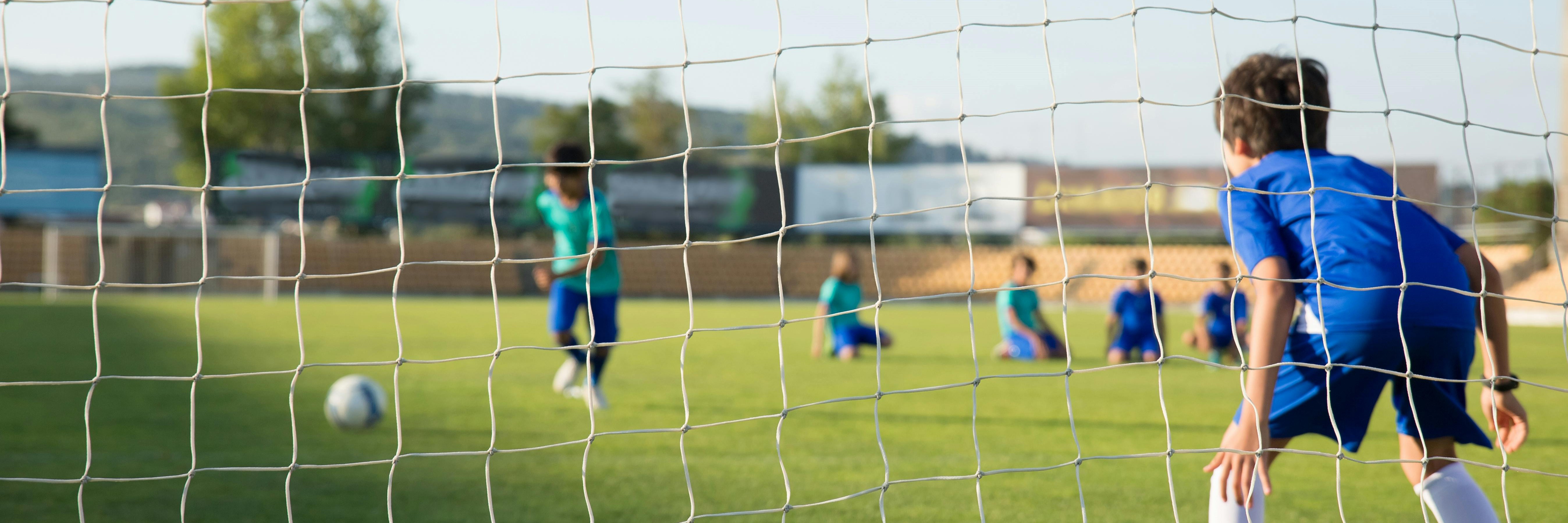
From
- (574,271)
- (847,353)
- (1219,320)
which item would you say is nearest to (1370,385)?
(574,271)

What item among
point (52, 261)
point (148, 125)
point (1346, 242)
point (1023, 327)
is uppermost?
point (148, 125)

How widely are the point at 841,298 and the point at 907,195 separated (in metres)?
21.8

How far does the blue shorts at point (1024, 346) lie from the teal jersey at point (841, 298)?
142 cm

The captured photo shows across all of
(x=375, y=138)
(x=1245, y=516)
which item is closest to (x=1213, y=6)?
(x=1245, y=516)

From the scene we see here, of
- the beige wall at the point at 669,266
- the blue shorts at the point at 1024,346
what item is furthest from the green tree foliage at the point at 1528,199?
the blue shorts at the point at 1024,346

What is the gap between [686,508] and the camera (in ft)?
10.6

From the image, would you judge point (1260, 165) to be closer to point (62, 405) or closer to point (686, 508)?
point (686, 508)

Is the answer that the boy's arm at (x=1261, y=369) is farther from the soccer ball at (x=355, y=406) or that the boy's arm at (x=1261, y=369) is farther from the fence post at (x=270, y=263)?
the fence post at (x=270, y=263)

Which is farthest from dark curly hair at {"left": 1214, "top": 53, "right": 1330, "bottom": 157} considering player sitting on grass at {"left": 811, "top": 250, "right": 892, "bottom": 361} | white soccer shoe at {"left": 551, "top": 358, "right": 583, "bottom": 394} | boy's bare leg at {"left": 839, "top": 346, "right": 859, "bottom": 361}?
boy's bare leg at {"left": 839, "top": 346, "right": 859, "bottom": 361}

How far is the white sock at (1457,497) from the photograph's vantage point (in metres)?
2.20

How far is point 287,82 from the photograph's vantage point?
161 ft

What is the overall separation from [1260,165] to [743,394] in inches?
180

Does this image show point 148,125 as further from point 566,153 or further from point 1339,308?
point 1339,308

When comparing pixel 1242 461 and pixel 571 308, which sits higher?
pixel 571 308
